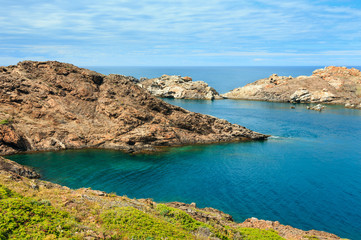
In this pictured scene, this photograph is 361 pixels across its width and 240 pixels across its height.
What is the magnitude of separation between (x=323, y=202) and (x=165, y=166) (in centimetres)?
2894

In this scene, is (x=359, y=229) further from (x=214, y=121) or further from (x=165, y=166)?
(x=214, y=121)

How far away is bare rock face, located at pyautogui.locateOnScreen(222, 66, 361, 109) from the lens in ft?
502

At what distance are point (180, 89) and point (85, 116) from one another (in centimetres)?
11451

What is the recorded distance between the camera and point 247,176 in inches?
1932

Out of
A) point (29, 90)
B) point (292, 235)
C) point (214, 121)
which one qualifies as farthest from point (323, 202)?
point (29, 90)

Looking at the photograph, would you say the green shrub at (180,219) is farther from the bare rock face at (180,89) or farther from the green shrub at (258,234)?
the bare rock face at (180,89)

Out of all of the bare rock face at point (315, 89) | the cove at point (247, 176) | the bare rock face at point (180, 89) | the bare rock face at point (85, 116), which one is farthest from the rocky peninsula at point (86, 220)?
the bare rock face at point (180, 89)

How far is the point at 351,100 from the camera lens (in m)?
148

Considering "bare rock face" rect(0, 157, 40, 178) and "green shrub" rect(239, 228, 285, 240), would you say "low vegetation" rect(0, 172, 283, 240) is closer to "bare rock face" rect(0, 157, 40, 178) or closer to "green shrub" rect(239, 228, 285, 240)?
"green shrub" rect(239, 228, 285, 240)

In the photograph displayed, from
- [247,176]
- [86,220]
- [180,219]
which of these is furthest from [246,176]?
[86,220]

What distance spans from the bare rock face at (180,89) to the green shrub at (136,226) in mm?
153853

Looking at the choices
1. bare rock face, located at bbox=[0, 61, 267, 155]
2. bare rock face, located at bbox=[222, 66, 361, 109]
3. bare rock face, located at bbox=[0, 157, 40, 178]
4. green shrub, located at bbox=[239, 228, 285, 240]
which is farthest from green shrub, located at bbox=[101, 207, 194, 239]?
bare rock face, located at bbox=[222, 66, 361, 109]

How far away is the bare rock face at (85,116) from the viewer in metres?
60.0

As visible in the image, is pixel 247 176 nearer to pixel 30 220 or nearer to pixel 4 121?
pixel 30 220
